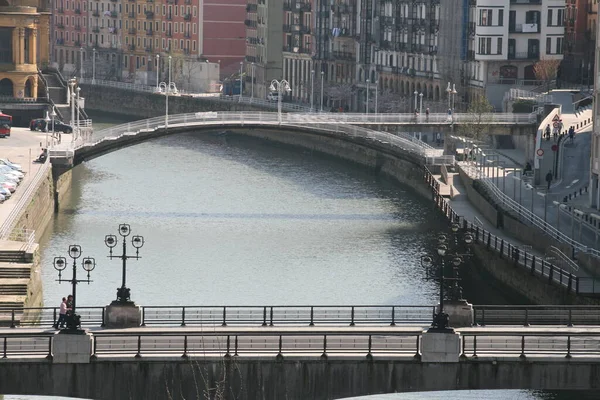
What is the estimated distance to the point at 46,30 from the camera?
165 meters

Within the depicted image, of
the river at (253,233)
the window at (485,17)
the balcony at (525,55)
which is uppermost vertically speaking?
the window at (485,17)

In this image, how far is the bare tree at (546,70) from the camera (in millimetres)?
140125

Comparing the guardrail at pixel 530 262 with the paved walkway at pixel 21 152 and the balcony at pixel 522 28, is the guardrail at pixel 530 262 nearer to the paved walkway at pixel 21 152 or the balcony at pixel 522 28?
the paved walkway at pixel 21 152

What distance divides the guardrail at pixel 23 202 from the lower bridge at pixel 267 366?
29398mm

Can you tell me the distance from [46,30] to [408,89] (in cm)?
2921

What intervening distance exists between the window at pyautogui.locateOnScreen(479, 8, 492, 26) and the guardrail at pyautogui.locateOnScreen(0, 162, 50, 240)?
140 ft

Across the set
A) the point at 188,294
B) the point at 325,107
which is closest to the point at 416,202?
the point at 188,294

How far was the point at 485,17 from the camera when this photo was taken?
142 meters

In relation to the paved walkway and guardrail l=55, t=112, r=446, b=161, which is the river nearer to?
the paved walkway

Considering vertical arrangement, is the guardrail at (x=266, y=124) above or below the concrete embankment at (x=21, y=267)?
above

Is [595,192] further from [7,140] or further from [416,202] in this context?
[7,140]

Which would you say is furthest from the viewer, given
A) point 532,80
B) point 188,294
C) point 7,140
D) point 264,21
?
point 264,21

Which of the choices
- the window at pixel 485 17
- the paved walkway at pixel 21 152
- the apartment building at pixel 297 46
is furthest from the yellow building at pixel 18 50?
the window at pixel 485 17

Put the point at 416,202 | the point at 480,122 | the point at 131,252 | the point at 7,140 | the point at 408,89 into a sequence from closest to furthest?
the point at 131,252
the point at 416,202
the point at 480,122
the point at 7,140
the point at 408,89
